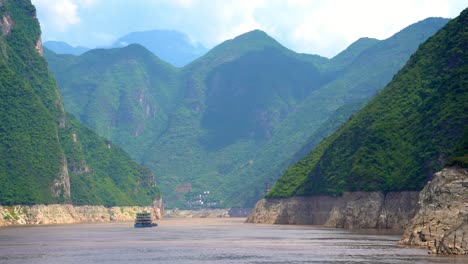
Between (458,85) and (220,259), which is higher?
(458,85)

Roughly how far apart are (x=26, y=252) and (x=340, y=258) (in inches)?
1817

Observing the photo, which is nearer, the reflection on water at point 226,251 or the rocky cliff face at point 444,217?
the rocky cliff face at point 444,217

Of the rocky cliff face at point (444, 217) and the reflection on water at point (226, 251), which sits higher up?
the rocky cliff face at point (444, 217)

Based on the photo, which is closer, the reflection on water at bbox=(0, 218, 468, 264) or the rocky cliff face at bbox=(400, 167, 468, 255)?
the rocky cliff face at bbox=(400, 167, 468, 255)

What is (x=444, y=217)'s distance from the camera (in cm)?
11562

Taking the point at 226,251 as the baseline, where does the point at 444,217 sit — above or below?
above

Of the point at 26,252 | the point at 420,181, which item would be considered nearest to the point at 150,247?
the point at 26,252

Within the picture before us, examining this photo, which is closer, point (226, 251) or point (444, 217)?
point (444, 217)

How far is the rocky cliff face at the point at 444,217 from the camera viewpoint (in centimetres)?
10538

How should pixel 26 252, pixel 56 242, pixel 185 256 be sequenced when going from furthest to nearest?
pixel 56 242 → pixel 26 252 → pixel 185 256

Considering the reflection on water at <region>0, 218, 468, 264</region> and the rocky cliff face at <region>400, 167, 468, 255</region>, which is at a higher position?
the rocky cliff face at <region>400, 167, 468, 255</region>

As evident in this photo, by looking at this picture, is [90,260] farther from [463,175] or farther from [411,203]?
[411,203]

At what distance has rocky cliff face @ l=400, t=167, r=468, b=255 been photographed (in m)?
105

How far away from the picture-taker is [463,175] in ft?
405
